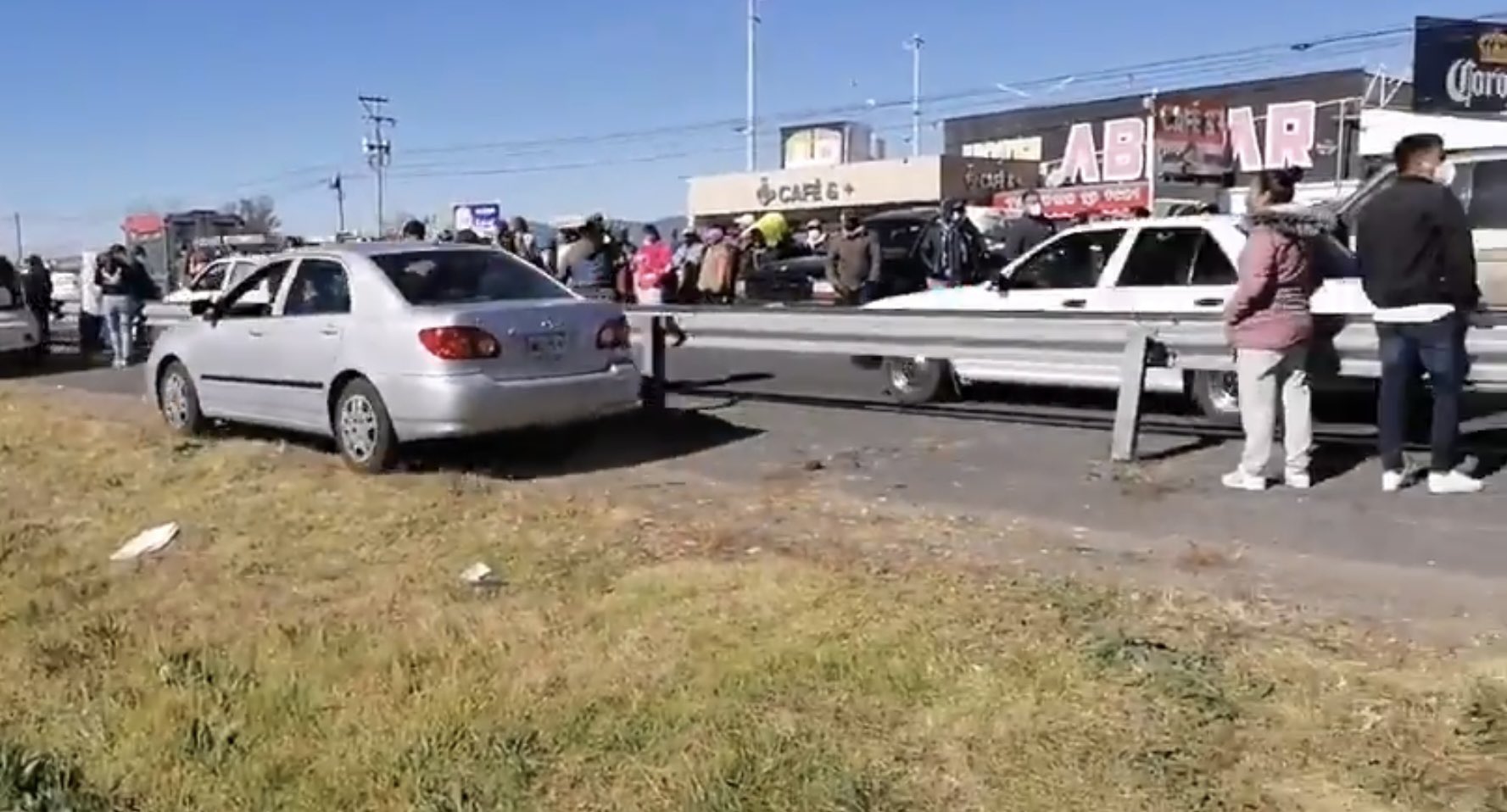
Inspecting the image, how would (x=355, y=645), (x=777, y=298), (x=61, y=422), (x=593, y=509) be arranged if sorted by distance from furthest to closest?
(x=777, y=298), (x=61, y=422), (x=593, y=509), (x=355, y=645)

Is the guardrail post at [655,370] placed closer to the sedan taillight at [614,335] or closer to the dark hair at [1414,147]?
the sedan taillight at [614,335]

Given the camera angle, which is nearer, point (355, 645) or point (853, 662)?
point (853, 662)

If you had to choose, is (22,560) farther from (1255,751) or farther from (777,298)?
(777,298)

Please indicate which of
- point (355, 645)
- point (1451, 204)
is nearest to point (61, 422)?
point (355, 645)

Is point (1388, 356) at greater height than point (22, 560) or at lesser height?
greater

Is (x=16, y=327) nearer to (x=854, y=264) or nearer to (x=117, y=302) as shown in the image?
(x=117, y=302)

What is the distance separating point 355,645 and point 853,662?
6.06 feet

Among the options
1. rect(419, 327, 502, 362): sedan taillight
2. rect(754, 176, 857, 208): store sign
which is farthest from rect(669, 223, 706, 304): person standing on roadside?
rect(754, 176, 857, 208): store sign

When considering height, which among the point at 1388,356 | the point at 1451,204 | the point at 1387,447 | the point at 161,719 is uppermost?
the point at 1451,204

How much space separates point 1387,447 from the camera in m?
7.57

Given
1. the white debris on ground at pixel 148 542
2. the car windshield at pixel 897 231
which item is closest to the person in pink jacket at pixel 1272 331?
the white debris on ground at pixel 148 542

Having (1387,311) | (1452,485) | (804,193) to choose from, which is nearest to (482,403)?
(1387,311)

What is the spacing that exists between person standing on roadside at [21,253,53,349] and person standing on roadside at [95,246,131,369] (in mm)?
861

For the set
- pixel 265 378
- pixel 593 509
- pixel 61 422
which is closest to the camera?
pixel 593 509
